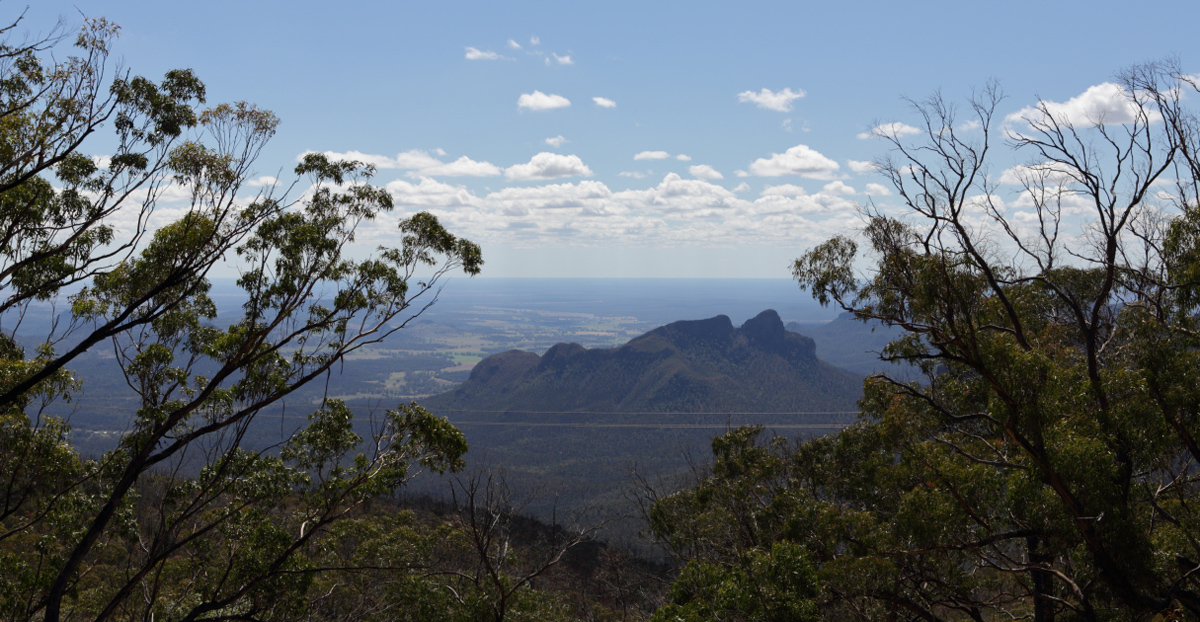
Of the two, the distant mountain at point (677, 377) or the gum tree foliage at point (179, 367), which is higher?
the gum tree foliage at point (179, 367)

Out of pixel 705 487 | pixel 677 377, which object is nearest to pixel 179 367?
pixel 705 487

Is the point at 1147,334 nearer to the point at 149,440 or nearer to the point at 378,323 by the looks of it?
the point at 378,323

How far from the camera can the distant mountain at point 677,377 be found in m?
134

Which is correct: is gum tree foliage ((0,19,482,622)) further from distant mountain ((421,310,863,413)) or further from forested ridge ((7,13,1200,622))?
distant mountain ((421,310,863,413))

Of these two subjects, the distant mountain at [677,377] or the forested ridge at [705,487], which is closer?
the forested ridge at [705,487]

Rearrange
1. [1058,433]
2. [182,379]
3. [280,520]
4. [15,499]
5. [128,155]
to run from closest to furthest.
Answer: [1058,433]
[128,155]
[15,499]
[182,379]
[280,520]

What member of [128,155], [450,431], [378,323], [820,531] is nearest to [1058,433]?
[820,531]

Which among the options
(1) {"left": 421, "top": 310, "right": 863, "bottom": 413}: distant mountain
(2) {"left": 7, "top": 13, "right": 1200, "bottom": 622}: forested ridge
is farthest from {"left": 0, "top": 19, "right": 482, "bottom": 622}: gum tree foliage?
(1) {"left": 421, "top": 310, "right": 863, "bottom": 413}: distant mountain

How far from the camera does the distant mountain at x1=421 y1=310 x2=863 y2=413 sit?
134500 millimetres

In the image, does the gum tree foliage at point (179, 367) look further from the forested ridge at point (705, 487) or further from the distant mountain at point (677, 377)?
the distant mountain at point (677, 377)

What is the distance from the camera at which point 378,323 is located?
535 inches

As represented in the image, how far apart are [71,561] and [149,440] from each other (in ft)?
7.05

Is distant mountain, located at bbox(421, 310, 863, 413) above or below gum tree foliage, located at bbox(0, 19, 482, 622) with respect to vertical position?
below

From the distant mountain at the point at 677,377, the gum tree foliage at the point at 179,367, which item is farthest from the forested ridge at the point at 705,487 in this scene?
the distant mountain at the point at 677,377
